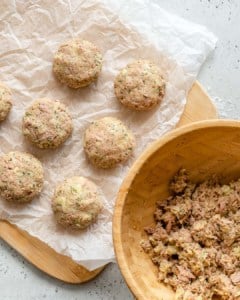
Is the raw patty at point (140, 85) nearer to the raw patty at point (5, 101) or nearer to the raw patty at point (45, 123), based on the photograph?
the raw patty at point (45, 123)

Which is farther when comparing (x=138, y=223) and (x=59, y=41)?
(x=59, y=41)

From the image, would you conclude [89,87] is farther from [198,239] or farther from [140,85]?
[198,239]

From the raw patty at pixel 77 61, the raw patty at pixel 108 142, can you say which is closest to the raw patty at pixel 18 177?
the raw patty at pixel 108 142

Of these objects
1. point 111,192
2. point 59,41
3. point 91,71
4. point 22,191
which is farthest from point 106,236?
point 59,41

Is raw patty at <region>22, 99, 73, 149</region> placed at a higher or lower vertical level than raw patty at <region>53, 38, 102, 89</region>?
lower

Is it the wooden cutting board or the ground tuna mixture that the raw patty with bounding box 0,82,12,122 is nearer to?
the wooden cutting board

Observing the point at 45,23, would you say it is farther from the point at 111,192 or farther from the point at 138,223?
the point at 138,223

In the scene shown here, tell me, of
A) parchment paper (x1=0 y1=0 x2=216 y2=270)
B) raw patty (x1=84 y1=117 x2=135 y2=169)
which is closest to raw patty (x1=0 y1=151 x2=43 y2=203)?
parchment paper (x1=0 y1=0 x2=216 y2=270)
